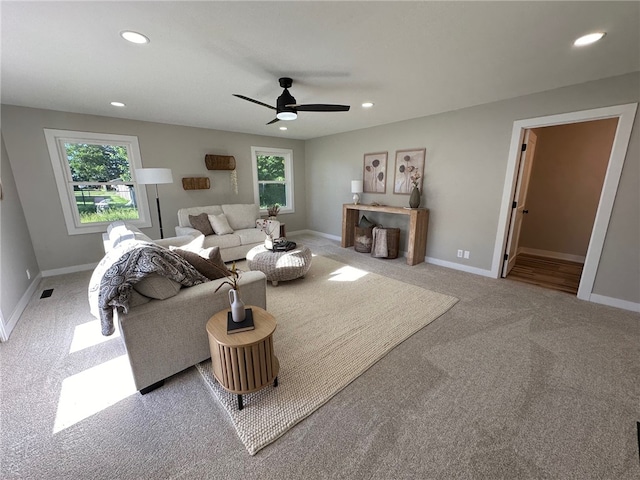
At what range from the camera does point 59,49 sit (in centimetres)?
193

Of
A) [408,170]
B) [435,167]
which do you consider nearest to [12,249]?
[408,170]

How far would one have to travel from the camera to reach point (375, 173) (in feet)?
16.0

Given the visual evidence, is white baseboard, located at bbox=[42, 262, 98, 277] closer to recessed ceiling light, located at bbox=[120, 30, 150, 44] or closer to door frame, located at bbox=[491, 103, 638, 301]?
recessed ceiling light, located at bbox=[120, 30, 150, 44]

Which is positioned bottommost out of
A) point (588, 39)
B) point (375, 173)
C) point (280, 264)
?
point (280, 264)

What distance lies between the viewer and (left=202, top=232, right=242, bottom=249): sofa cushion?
4.08 m

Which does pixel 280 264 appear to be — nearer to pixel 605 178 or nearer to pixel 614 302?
pixel 605 178

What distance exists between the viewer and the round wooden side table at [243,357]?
1.46 metres

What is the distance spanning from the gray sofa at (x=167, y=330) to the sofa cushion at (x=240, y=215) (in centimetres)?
302

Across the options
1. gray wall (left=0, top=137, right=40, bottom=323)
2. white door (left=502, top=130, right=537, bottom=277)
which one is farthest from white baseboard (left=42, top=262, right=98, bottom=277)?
white door (left=502, top=130, right=537, bottom=277)

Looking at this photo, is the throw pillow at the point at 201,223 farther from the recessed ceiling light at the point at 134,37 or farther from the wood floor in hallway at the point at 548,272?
the wood floor in hallway at the point at 548,272

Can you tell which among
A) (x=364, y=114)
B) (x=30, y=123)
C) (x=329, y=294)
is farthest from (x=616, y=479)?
(x=30, y=123)

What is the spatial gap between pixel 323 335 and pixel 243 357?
0.95 m

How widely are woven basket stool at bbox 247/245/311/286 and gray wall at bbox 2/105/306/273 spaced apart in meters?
2.48

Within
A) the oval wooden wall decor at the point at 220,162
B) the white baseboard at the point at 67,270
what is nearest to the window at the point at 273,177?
the oval wooden wall decor at the point at 220,162
